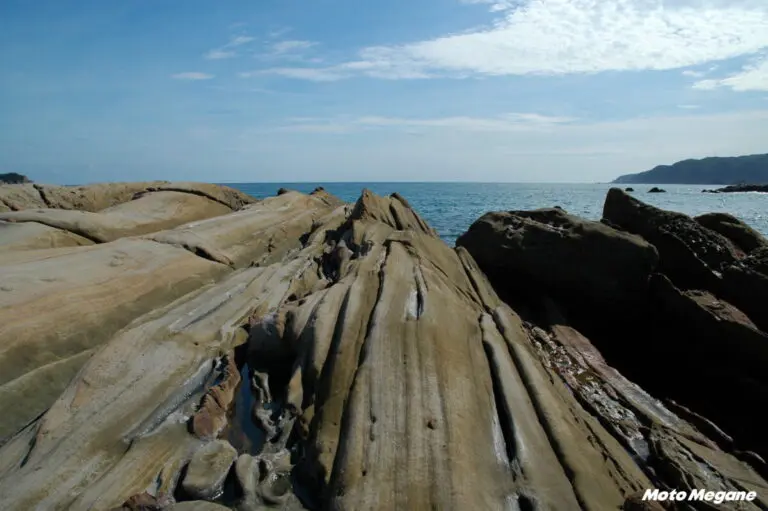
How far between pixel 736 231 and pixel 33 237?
16.5 meters

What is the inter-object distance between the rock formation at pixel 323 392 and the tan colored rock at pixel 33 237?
7.7 inches

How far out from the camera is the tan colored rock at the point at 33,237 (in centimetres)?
1030

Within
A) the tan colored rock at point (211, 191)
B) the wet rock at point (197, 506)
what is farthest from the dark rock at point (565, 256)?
the tan colored rock at point (211, 191)

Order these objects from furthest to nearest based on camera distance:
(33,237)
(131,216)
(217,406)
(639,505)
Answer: (131,216)
(33,237)
(217,406)
(639,505)

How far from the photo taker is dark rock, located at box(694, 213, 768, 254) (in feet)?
38.1

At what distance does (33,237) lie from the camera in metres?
10.6

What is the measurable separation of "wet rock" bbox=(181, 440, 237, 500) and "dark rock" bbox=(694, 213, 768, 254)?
12.2 meters

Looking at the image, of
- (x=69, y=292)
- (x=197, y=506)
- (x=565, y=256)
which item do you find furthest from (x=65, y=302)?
(x=565, y=256)

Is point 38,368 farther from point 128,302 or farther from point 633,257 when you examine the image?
point 633,257

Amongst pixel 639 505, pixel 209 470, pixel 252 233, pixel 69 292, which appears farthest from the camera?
pixel 252 233

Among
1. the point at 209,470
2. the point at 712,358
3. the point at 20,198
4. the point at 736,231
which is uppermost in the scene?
the point at 20,198

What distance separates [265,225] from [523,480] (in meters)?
12.0

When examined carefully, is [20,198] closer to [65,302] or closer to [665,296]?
[65,302]

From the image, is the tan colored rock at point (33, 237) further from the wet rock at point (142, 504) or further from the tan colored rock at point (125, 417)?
the wet rock at point (142, 504)
